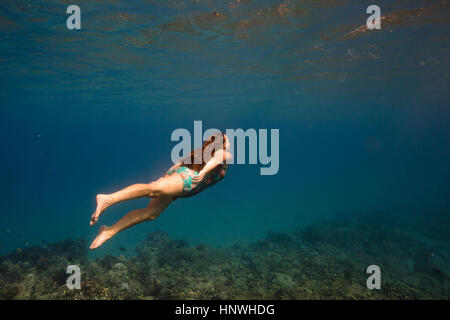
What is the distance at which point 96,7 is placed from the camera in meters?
11.8

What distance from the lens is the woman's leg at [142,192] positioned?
3.75m

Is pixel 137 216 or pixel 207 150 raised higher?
pixel 207 150

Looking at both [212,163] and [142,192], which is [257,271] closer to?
[212,163]

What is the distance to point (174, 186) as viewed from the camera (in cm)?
432

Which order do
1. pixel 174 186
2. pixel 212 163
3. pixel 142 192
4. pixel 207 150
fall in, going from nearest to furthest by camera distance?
pixel 142 192, pixel 174 186, pixel 212 163, pixel 207 150

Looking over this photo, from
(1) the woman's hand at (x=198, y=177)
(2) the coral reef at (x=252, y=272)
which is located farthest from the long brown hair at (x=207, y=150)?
(2) the coral reef at (x=252, y=272)

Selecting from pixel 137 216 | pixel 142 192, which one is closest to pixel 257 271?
pixel 137 216

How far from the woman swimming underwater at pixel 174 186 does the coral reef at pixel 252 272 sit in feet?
9.90

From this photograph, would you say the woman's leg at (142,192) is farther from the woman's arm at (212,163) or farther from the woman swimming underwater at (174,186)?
the woman's arm at (212,163)

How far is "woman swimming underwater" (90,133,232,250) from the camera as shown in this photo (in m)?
3.92

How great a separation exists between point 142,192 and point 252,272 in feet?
23.9

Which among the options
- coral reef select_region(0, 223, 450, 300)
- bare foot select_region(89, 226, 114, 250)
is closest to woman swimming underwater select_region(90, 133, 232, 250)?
bare foot select_region(89, 226, 114, 250)
